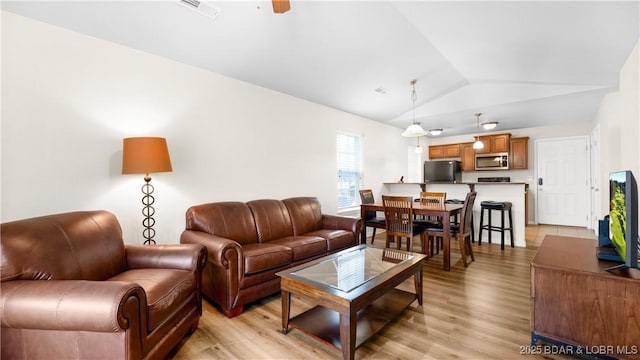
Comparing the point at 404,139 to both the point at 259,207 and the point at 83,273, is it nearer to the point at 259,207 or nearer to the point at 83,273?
the point at 259,207

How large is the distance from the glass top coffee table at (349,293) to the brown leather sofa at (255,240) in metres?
0.48

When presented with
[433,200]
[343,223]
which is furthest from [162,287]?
[433,200]

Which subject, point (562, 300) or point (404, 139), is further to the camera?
point (404, 139)

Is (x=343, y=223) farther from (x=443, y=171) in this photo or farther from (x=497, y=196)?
(x=443, y=171)

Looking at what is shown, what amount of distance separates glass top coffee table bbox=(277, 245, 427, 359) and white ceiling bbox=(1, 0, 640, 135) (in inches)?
86.1

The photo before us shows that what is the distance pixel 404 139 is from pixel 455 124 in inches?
46.4

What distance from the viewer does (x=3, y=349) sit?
1.45m

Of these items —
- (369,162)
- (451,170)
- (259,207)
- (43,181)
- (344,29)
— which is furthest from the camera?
(451,170)

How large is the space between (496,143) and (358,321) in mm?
6379

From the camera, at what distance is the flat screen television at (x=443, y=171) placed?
6.88 metres

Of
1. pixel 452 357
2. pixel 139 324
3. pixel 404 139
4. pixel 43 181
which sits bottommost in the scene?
pixel 452 357

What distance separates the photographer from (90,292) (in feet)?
4.51

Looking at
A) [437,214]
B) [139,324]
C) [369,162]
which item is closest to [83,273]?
[139,324]

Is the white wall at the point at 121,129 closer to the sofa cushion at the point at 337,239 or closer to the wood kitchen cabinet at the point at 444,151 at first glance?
the sofa cushion at the point at 337,239
